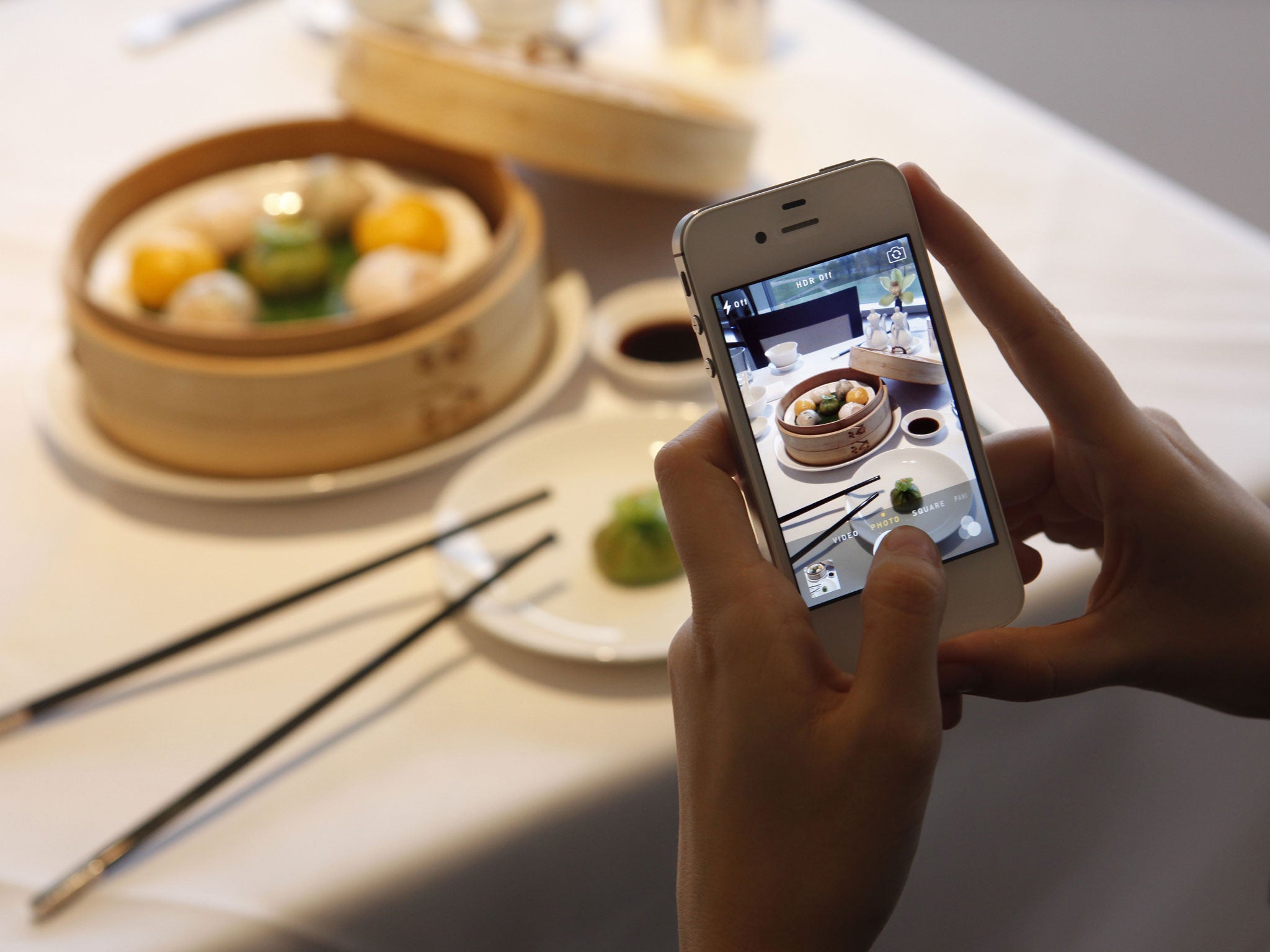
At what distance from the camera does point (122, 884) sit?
0.57 metres

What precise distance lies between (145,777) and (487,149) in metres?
0.64

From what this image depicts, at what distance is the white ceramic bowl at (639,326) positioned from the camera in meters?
0.89

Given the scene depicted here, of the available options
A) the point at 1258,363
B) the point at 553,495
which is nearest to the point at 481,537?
the point at 553,495

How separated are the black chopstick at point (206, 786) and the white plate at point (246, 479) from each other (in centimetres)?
18

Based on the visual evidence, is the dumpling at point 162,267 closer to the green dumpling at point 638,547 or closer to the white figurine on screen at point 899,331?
the green dumpling at point 638,547

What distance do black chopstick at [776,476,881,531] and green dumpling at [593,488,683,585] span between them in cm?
23

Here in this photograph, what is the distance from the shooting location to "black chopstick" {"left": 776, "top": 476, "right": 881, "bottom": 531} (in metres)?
0.49

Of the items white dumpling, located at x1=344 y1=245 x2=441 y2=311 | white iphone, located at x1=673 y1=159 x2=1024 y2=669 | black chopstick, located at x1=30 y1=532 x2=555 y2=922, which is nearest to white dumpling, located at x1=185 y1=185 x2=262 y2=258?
white dumpling, located at x1=344 y1=245 x2=441 y2=311

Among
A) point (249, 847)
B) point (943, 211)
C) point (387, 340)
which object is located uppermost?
point (943, 211)

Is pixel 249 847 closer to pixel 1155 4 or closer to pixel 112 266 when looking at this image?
pixel 112 266

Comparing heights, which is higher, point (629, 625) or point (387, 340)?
point (387, 340)

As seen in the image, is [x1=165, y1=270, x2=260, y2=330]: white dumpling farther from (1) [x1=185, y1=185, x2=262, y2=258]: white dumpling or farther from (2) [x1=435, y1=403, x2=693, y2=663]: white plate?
(2) [x1=435, y1=403, x2=693, y2=663]: white plate

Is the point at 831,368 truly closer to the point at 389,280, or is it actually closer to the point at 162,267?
the point at 389,280

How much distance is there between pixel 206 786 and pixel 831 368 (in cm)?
42
